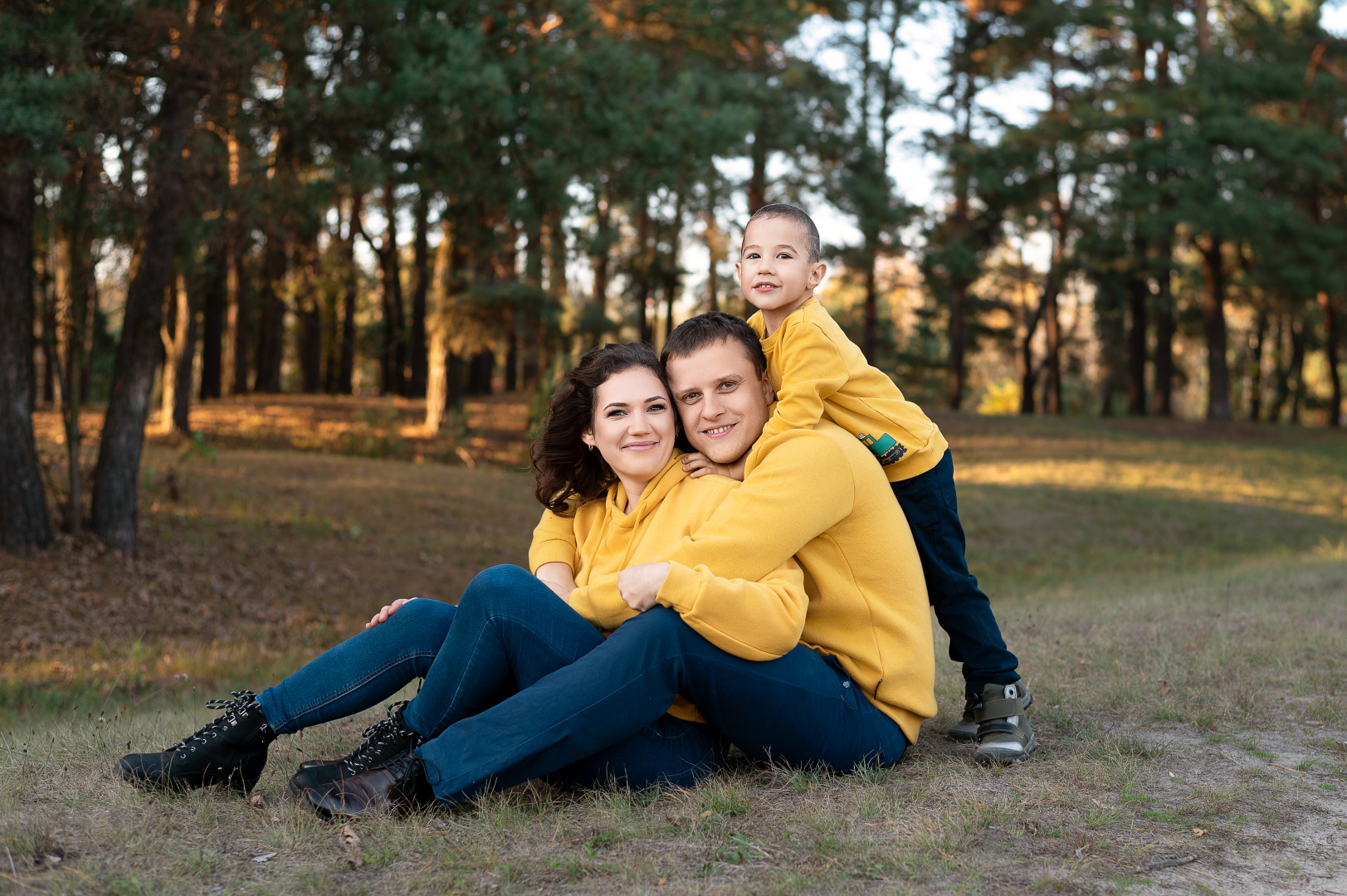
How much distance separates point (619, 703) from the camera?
9.75 ft

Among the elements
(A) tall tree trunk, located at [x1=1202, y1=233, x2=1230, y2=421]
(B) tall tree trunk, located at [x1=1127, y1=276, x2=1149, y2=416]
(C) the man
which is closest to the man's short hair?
(C) the man

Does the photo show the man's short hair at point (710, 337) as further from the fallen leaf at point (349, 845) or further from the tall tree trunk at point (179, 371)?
the tall tree trunk at point (179, 371)

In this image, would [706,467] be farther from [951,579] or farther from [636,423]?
[951,579]

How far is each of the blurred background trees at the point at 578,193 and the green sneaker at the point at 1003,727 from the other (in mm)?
7070

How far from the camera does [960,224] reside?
28422mm

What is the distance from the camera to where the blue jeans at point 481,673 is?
311 cm

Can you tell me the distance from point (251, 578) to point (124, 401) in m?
1.94

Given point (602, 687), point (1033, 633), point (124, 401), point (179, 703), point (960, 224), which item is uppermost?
point (960, 224)

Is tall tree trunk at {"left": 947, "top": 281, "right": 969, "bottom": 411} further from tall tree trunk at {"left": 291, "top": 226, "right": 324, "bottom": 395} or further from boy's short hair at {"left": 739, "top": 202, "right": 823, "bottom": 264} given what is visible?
boy's short hair at {"left": 739, "top": 202, "right": 823, "bottom": 264}

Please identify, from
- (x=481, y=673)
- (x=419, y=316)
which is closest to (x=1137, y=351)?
(x=419, y=316)

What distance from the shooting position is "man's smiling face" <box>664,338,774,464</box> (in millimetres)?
3424

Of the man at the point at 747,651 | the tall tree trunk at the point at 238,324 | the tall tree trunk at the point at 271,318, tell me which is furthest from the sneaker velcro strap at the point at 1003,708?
the tall tree trunk at the point at 271,318

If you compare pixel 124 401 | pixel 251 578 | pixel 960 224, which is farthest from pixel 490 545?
pixel 960 224

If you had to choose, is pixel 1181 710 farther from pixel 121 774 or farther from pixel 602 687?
pixel 121 774
